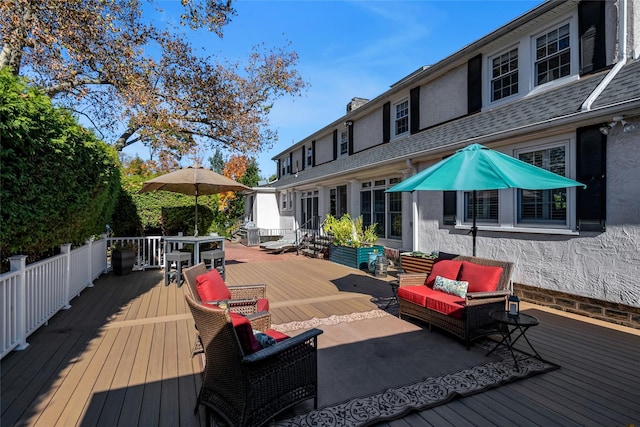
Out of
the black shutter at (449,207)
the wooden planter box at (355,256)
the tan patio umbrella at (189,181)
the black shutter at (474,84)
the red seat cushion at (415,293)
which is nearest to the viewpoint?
the red seat cushion at (415,293)

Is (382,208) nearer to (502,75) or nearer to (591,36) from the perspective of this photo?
(502,75)

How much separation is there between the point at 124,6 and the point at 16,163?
10146 mm

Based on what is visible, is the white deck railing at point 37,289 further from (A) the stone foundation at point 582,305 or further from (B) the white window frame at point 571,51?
(B) the white window frame at point 571,51

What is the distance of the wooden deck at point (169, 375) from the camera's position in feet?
8.76

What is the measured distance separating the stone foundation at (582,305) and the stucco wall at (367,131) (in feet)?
24.0

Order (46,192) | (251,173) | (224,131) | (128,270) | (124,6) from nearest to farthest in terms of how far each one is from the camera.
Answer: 1. (46,192)
2. (128,270)
3. (124,6)
4. (224,131)
5. (251,173)

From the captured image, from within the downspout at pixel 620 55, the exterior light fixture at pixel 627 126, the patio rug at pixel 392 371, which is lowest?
the patio rug at pixel 392 371

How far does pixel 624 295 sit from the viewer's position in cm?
482

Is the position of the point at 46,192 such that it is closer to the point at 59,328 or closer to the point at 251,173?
the point at 59,328

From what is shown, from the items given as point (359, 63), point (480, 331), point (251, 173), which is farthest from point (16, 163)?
point (251, 173)

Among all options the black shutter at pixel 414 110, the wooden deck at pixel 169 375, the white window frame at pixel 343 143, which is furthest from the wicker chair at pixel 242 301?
the white window frame at pixel 343 143

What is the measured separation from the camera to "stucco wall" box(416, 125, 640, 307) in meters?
4.73

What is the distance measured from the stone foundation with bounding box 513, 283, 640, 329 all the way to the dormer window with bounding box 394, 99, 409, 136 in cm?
634

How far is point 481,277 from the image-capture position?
4.59 metres
